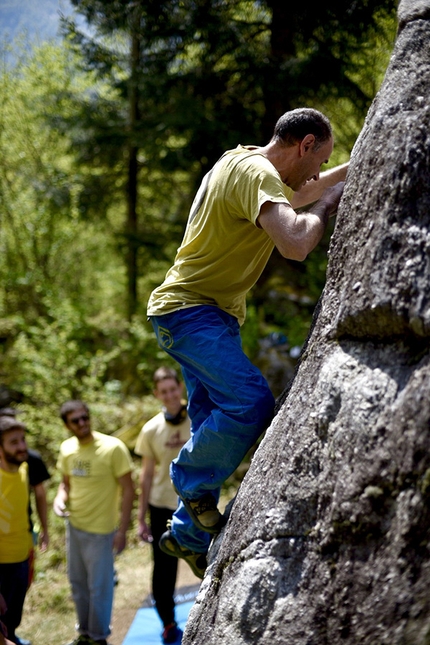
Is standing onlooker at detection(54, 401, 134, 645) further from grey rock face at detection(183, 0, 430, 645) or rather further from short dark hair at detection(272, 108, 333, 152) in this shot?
short dark hair at detection(272, 108, 333, 152)

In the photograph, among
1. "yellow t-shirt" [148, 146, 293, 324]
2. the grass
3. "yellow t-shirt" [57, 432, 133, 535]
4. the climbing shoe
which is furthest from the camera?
the grass

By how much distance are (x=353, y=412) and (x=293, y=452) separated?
0.38m

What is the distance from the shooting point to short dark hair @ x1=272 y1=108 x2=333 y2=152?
304 cm

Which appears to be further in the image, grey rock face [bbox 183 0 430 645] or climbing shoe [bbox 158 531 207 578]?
climbing shoe [bbox 158 531 207 578]

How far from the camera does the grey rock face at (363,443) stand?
2.20 m

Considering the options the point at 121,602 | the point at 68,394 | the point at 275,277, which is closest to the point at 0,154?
the point at 68,394

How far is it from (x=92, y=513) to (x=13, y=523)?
0.76 m

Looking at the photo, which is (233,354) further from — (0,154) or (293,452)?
(0,154)

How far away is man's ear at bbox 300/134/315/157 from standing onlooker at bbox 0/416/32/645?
3816 mm

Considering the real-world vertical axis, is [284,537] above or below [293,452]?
below

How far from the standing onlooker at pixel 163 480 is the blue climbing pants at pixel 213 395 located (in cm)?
256

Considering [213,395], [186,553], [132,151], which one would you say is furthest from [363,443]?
[132,151]

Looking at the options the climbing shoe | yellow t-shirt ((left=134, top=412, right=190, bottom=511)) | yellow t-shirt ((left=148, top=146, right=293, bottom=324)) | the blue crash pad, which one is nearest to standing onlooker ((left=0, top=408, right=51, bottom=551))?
yellow t-shirt ((left=134, top=412, right=190, bottom=511))

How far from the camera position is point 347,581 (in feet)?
7.63
